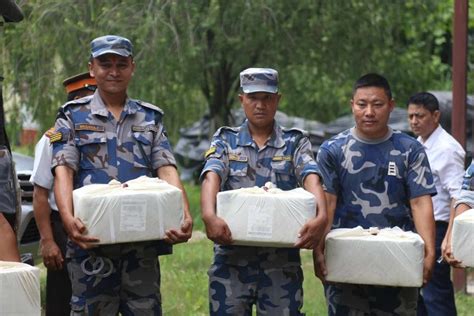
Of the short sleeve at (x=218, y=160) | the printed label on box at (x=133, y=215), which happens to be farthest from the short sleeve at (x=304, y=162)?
the printed label on box at (x=133, y=215)

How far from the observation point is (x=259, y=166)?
7070mm

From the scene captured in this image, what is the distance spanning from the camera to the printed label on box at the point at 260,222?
6.58m

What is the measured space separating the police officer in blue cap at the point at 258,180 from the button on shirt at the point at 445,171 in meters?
2.35

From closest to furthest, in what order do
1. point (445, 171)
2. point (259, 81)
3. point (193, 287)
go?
point (259, 81), point (445, 171), point (193, 287)

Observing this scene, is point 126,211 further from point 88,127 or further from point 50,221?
point 50,221

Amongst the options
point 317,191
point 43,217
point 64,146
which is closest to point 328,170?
point 317,191

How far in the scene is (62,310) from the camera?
26.5ft

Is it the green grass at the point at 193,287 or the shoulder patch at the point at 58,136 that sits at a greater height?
the shoulder patch at the point at 58,136

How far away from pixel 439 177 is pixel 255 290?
271 centimetres

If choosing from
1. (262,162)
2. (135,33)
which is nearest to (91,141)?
(262,162)

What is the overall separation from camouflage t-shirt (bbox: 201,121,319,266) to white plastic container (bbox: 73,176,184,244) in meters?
0.57

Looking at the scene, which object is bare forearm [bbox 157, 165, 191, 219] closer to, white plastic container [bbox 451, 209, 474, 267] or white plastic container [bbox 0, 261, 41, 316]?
white plastic container [bbox 0, 261, 41, 316]

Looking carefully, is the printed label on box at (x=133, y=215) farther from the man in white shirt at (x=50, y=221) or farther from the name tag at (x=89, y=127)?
the man in white shirt at (x=50, y=221)

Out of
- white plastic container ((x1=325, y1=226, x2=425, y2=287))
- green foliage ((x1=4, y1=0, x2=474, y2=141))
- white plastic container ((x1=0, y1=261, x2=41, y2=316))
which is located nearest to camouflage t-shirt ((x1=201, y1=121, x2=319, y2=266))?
white plastic container ((x1=325, y1=226, x2=425, y2=287))
